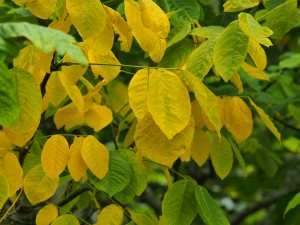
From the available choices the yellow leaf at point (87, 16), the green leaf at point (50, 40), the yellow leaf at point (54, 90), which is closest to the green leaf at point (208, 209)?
the yellow leaf at point (54, 90)

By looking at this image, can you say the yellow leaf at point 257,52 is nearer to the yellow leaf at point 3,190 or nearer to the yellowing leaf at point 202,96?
the yellowing leaf at point 202,96

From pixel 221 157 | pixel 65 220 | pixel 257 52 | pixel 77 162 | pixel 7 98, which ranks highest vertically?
pixel 7 98

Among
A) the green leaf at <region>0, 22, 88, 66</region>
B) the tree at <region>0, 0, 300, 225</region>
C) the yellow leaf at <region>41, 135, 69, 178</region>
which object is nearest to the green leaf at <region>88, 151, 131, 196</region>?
the tree at <region>0, 0, 300, 225</region>

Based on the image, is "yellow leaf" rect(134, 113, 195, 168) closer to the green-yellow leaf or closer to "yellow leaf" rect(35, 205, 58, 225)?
the green-yellow leaf

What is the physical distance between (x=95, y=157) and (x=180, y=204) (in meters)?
0.28

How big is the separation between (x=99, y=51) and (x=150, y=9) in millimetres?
150

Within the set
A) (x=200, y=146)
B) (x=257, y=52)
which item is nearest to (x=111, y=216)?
(x=200, y=146)

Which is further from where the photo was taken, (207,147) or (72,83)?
(207,147)

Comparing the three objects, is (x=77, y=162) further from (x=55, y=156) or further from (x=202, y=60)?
(x=202, y=60)

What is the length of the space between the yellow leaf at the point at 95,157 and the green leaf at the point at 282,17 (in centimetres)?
58

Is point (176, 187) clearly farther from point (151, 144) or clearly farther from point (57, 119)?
point (57, 119)

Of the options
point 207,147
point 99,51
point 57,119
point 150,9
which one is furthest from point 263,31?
point 57,119

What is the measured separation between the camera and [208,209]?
1898mm

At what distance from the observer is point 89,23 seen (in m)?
1.55
